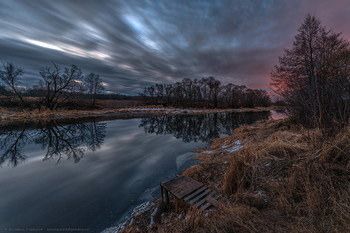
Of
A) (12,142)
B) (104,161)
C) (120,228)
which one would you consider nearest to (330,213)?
(120,228)

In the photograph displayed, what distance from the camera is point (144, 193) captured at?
4355mm

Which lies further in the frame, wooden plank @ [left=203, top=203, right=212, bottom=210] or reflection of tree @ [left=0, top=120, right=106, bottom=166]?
reflection of tree @ [left=0, top=120, right=106, bottom=166]

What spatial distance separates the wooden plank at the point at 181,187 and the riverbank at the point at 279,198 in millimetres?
321

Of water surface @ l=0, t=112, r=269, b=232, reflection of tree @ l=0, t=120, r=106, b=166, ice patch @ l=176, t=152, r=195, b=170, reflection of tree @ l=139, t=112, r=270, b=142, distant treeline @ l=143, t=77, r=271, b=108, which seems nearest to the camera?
water surface @ l=0, t=112, r=269, b=232

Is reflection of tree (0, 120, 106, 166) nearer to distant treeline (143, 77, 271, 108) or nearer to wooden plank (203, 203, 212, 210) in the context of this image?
wooden plank (203, 203, 212, 210)

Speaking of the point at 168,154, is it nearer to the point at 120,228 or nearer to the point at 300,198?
the point at 120,228

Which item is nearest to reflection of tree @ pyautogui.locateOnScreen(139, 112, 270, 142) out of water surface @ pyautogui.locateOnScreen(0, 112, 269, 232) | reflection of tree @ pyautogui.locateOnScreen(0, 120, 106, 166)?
water surface @ pyautogui.locateOnScreen(0, 112, 269, 232)

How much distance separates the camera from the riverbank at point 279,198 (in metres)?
1.79

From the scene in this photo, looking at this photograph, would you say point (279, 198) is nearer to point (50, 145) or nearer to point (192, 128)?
point (50, 145)

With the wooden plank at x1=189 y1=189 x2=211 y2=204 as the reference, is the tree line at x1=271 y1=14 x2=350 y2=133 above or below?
above

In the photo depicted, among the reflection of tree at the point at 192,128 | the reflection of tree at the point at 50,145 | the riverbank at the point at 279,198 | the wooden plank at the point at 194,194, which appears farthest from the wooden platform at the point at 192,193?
the reflection of tree at the point at 192,128

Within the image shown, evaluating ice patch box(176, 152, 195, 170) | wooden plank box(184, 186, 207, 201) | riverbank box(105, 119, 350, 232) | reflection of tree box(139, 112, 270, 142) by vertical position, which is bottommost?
ice patch box(176, 152, 195, 170)

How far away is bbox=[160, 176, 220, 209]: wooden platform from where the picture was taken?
297 cm

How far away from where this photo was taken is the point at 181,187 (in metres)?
3.48
